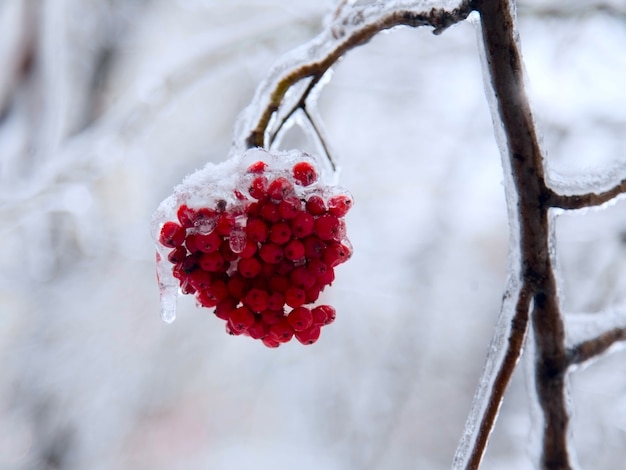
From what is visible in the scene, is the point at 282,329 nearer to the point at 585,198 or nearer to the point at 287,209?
the point at 287,209

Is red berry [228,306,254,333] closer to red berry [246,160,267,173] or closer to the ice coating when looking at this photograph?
the ice coating

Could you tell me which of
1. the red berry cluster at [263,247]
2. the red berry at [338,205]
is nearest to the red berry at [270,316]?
the red berry cluster at [263,247]

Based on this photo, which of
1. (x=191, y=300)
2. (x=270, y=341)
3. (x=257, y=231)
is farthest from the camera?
(x=191, y=300)

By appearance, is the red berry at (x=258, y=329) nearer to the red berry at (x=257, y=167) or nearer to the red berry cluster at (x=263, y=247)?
the red berry cluster at (x=263, y=247)

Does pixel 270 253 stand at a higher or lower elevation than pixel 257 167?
lower

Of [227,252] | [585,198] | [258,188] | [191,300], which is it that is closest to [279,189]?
[258,188]

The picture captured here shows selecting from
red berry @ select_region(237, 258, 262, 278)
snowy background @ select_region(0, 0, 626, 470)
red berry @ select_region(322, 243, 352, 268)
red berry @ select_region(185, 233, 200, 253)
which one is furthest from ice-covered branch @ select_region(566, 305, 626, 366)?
snowy background @ select_region(0, 0, 626, 470)

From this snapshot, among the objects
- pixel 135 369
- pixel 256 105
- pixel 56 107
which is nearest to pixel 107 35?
pixel 56 107
